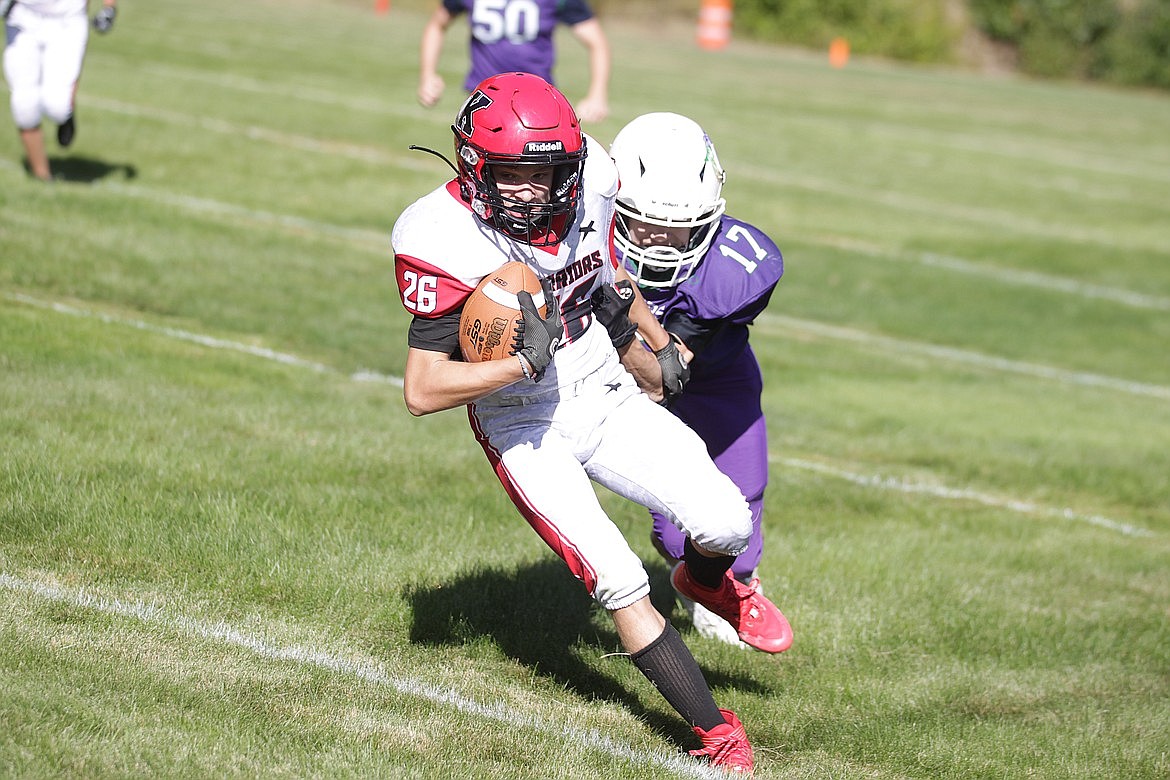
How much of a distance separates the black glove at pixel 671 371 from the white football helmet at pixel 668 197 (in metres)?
0.31

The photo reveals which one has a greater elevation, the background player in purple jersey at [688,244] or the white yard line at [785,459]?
the background player in purple jersey at [688,244]

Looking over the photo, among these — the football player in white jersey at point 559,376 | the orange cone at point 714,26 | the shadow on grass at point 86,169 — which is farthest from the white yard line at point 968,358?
the orange cone at point 714,26

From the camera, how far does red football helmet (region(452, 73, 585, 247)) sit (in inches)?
155

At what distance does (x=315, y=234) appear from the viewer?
11633 millimetres

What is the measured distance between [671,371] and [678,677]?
3.32ft

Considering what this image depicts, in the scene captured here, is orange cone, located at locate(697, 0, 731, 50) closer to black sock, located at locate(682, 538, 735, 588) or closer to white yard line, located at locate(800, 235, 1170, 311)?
white yard line, located at locate(800, 235, 1170, 311)

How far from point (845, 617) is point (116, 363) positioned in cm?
416

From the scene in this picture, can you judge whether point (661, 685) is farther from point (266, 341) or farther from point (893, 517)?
point (266, 341)

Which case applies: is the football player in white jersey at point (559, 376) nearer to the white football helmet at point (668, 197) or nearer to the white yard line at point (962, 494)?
the white football helmet at point (668, 197)

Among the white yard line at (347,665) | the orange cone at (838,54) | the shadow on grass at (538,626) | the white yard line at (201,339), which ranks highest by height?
the white yard line at (347,665)

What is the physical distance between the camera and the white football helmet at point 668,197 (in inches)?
182

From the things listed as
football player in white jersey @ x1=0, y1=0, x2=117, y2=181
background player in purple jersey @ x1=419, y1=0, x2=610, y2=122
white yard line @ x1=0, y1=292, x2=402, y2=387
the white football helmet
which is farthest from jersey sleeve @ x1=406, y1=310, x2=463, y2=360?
football player in white jersey @ x1=0, y1=0, x2=117, y2=181

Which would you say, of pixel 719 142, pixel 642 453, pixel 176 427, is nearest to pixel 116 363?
pixel 176 427

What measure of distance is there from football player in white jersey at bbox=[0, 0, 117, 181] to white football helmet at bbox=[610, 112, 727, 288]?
24.3 feet
